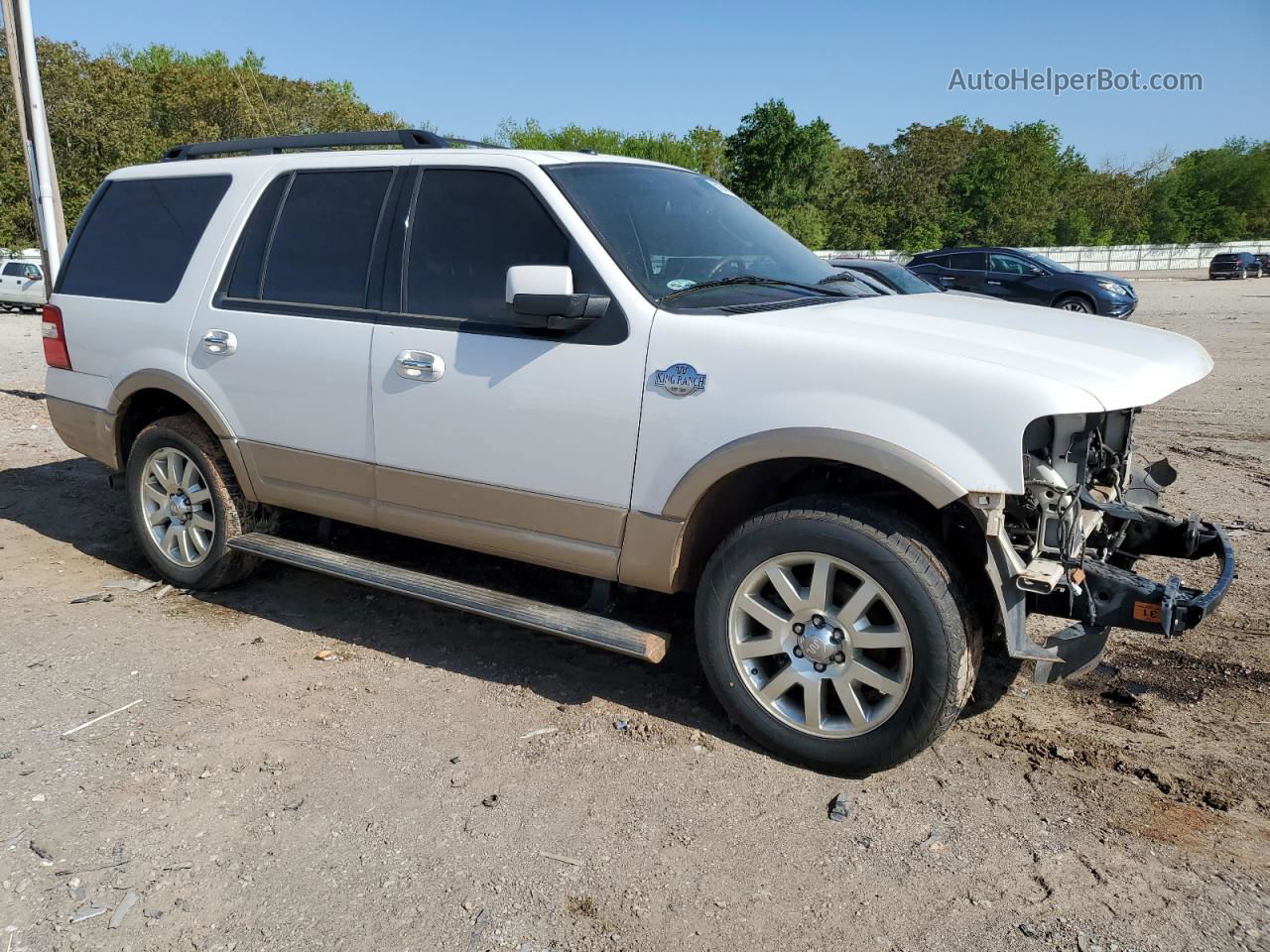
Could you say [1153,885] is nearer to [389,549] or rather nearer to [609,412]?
[609,412]

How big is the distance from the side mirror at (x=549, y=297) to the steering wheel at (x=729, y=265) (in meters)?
0.57

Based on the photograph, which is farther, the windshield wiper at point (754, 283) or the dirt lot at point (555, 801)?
the windshield wiper at point (754, 283)

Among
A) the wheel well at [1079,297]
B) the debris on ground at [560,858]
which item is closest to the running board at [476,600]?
the debris on ground at [560,858]

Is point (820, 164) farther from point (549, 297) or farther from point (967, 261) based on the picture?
point (549, 297)

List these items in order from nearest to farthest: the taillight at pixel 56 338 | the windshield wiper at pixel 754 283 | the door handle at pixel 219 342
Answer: the windshield wiper at pixel 754 283, the door handle at pixel 219 342, the taillight at pixel 56 338

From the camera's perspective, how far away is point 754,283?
406 centimetres

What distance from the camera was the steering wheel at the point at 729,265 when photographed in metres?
4.07

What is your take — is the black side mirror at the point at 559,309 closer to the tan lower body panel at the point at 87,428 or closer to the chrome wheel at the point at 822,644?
the chrome wheel at the point at 822,644

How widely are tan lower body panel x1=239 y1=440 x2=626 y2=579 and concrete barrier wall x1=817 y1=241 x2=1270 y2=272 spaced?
6380cm

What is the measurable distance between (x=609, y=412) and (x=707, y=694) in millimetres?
1303

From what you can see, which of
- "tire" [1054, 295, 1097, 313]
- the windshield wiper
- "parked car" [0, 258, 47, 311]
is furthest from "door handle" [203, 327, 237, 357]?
"parked car" [0, 258, 47, 311]

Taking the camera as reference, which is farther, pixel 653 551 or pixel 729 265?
pixel 729 265

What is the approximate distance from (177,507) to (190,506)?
3.8 inches

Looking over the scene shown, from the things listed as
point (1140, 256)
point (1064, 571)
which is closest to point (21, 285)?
point (1064, 571)
